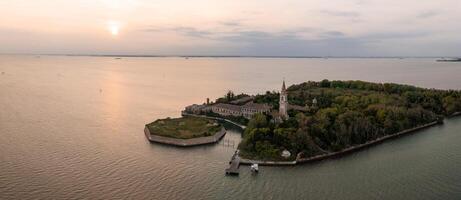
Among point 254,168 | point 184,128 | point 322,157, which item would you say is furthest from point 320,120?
point 184,128

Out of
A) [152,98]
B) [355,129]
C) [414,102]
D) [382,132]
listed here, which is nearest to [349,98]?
[414,102]

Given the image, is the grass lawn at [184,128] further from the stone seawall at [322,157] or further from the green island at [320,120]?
the stone seawall at [322,157]

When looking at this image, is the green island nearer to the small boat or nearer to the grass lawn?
the small boat

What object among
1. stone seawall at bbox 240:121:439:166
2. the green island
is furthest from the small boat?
the green island

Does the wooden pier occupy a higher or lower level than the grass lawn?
lower

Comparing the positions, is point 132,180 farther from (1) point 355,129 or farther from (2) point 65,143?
(1) point 355,129

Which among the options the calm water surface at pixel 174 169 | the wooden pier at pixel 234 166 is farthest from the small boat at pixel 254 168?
the wooden pier at pixel 234 166
